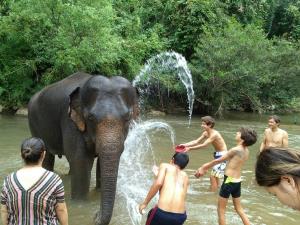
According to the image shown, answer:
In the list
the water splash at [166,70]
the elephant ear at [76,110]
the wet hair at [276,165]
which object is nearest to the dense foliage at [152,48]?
the water splash at [166,70]

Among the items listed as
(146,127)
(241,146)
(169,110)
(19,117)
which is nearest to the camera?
(241,146)

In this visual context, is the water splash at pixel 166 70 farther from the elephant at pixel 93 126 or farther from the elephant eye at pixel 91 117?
the elephant eye at pixel 91 117

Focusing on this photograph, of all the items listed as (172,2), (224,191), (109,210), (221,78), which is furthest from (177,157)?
(172,2)

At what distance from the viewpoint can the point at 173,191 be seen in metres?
4.94

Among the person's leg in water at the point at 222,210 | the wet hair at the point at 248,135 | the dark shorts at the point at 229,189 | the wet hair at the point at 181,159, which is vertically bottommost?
the person's leg in water at the point at 222,210

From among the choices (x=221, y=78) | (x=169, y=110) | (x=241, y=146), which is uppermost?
(x=241, y=146)

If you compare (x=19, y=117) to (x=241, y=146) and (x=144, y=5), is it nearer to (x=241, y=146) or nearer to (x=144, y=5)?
(x=144, y=5)

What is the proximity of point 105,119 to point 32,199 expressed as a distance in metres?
2.70

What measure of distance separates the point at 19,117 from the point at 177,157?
15.2 meters

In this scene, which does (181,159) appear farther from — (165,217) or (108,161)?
(108,161)

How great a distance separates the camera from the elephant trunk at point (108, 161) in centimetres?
571

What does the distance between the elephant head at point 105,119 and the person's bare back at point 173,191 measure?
3.35ft

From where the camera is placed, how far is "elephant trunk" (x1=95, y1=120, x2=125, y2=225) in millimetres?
5715

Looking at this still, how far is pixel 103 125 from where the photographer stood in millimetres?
6219
